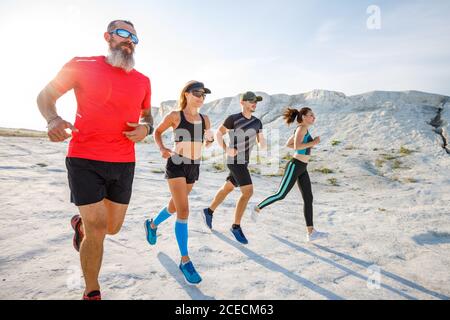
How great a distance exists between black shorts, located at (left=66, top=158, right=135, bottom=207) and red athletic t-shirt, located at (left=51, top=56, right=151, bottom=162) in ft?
0.22

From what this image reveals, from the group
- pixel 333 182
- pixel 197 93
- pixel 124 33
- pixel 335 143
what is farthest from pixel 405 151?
pixel 124 33

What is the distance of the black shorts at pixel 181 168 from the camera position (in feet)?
12.5

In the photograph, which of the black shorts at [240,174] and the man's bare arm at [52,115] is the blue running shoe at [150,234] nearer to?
the black shorts at [240,174]

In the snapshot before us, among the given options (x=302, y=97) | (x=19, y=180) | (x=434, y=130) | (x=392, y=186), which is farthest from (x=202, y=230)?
(x=302, y=97)

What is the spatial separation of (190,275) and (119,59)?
242 cm

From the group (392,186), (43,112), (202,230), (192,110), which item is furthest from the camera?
(392,186)

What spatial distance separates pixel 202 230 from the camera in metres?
5.32

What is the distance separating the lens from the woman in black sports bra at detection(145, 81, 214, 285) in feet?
12.2

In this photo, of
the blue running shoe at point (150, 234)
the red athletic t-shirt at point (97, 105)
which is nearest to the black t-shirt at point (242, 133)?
the blue running shoe at point (150, 234)

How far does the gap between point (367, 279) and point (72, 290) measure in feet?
10.9

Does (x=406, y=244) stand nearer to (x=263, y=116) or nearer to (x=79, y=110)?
(x=79, y=110)

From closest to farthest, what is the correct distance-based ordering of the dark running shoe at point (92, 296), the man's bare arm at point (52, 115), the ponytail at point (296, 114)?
the man's bare arm at point (52, 115) < the dark running shoe at point (92, 296) < the ponytail at point (296, 114)

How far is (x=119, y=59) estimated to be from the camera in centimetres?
290

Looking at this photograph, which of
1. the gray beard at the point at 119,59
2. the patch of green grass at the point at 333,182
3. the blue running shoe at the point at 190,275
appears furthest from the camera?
the patch of green grass at the point at 333,182
